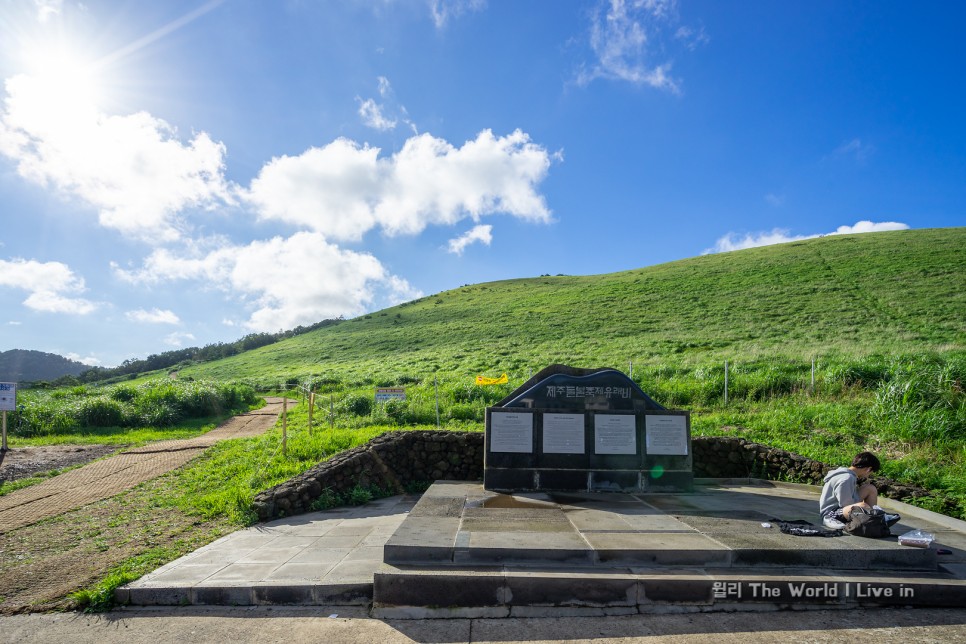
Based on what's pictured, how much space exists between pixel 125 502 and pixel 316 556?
496cm

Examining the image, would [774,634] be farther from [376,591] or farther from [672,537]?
[376,591]

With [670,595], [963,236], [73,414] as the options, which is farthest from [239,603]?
[963,236]

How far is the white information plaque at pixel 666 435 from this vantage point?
28.9 ft

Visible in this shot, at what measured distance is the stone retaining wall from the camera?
29.4 ft

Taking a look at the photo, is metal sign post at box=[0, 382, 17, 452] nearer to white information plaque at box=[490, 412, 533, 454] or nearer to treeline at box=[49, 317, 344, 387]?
white information plaque at box=[490, 412, 533, 454]

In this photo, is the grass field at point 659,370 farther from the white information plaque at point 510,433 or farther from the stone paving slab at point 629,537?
the stone paving slab at point 629,537

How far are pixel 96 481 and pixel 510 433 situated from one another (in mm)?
8086

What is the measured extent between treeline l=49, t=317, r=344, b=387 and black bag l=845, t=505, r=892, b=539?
63.4 m

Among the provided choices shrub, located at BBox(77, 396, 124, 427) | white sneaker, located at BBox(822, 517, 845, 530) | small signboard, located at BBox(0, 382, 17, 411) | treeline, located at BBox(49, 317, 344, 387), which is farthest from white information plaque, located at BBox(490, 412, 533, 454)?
treeline, located at BBox(49, 317, 344, 387)

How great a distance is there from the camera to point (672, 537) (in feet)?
18.7

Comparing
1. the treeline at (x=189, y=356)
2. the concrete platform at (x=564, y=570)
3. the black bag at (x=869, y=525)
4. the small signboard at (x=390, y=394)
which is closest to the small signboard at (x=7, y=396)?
the small signboard at (x=390, y=394)

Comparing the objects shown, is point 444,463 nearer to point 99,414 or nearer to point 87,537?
point 87,537

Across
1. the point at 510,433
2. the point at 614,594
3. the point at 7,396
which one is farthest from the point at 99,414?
the point at 614,594

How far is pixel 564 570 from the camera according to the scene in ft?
16.7
